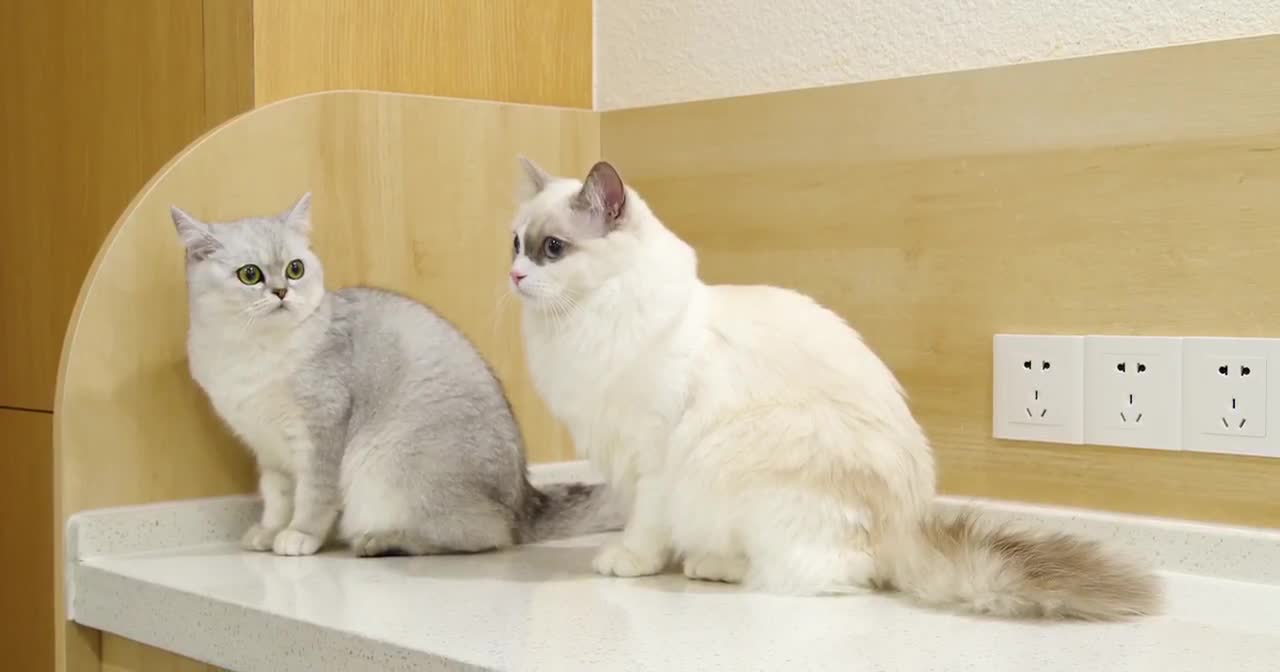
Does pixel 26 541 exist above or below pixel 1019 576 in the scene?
below

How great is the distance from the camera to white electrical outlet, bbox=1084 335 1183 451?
128 cm

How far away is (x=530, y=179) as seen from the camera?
1.35 metres

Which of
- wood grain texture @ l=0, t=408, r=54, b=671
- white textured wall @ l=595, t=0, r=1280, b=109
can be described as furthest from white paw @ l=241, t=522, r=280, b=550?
white textured wall @ l=595, t=0, r=1280, b=109

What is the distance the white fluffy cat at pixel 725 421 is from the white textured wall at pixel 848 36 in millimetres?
395

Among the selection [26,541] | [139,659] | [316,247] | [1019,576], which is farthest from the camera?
[26,541]

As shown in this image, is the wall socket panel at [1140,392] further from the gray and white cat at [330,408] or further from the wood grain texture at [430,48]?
the wood grain texture at [430,48]

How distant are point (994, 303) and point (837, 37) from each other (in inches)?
15.9

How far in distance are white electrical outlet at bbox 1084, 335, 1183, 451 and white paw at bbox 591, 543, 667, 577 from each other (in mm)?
479

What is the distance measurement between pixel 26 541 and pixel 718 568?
4.09ft

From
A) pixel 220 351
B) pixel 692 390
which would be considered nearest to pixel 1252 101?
pixel 692 390

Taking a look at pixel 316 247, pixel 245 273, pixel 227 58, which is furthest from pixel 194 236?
pixel 227 58

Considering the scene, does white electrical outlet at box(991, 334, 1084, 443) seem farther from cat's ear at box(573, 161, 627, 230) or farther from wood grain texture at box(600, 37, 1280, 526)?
cat's ear at box(573, 161, 627, 230)

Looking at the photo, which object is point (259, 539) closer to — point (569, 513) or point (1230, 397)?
point (569, 513)

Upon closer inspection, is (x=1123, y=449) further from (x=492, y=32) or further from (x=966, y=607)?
(x=492, y=32)
